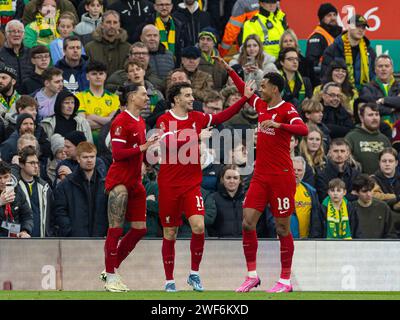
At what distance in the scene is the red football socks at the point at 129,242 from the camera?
58.4 ft

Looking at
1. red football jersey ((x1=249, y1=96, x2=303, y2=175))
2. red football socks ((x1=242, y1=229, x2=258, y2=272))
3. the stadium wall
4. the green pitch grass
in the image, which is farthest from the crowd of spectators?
the green pitch grass

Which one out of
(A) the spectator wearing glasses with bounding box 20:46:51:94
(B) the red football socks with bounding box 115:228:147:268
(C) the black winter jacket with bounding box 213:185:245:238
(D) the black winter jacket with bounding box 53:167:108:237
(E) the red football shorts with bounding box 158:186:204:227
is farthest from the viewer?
(A) the spectator wearing glasses with bounding box 20:46:51:94

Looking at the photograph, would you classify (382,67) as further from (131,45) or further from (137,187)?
(137,187)

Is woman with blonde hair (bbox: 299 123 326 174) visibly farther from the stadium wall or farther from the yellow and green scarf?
the yellow and green scarf

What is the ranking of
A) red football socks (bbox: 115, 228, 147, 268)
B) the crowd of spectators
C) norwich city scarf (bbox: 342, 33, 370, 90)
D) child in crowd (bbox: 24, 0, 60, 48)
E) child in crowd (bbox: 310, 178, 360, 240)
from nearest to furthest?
red football socks (bbox: 115, 228, 147, 268) < the crowd of spectators < child in crowd (bbox: 310, 178, 360, 240) < child in crowd (bbox: 24, 0, 60, 48) < norwich city scarf (bbox: 342, 33, 370, 90)

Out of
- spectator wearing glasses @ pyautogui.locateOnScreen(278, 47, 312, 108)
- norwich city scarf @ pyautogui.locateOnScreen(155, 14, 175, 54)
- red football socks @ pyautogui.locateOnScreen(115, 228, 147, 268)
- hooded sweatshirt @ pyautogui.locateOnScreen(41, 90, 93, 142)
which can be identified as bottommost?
red football socks @ pyautogui.locateOnScreen(115, 228, 147, 268)

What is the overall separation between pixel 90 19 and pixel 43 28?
0.77 metres

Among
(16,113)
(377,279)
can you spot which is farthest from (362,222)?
(16,113)

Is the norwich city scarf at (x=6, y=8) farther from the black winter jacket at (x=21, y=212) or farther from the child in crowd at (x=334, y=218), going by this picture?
the child in crowd at (x=334, y=218)

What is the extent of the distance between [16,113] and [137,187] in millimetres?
3815

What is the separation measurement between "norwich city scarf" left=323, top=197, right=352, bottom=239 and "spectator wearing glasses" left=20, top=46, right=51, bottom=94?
4.77m

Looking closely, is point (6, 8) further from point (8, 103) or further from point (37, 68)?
point (8, 103)

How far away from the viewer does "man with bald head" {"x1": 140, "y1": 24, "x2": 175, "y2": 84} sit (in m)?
22.6

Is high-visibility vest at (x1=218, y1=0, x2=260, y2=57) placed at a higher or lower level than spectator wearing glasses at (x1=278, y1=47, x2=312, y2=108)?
higher
